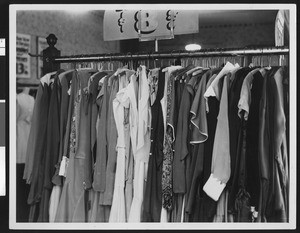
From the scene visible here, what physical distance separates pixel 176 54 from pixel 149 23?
0.18 metres

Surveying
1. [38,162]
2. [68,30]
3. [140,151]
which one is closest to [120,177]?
[140,151]

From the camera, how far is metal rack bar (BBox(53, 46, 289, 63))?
204 centimetres

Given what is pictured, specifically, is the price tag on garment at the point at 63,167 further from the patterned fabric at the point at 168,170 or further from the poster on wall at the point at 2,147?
the patterned fabric at the point at 168,170

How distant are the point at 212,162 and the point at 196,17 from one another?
0.63m

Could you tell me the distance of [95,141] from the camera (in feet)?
6.99

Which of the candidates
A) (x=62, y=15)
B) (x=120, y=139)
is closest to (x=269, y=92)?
(x=120, y=139)

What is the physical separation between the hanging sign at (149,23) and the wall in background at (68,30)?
49mm

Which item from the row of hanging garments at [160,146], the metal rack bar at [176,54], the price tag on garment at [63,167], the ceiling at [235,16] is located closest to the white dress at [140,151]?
the row of hanging garments at [160,146]

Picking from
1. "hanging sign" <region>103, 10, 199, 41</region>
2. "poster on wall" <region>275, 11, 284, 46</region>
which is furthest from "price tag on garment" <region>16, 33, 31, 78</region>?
"poster on wall" <region>275, 11, 284, 46</region>

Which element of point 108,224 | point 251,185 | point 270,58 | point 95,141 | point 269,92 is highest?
point 270,58

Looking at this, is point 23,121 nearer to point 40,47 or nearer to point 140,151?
point 40,47

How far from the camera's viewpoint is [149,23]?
2.13 metres

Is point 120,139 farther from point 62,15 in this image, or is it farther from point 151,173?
point 62,15

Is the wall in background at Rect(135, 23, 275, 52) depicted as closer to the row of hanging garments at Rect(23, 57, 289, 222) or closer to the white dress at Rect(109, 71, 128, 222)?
the row of hanging garments at Rect(23, 57, 289, 222)
